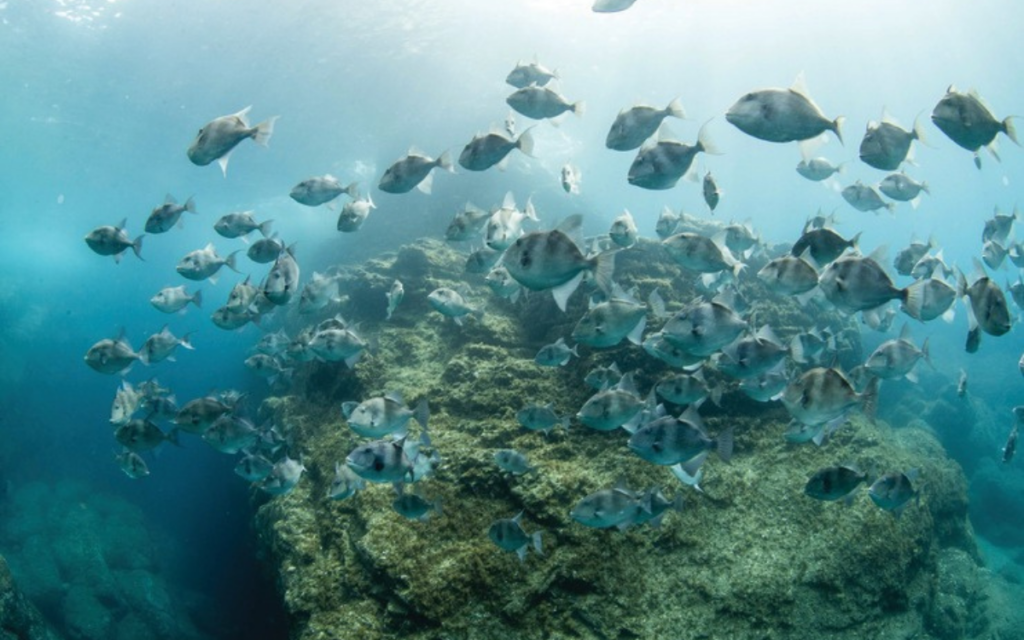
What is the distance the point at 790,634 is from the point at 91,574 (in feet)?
63.7

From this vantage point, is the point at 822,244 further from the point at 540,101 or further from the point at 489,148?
the point at 489,148

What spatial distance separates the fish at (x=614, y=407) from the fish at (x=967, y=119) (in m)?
3.45

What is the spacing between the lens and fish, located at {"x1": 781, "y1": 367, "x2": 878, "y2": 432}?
4.06 m

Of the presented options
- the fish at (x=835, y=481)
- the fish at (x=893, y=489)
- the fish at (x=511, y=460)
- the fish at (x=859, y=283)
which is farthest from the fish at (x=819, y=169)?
the fish at (x=511, y=460)

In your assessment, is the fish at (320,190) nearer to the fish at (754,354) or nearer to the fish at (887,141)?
the fish at (754,354)

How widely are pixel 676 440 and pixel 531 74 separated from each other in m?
5.29

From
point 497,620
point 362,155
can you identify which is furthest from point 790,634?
point 362,155

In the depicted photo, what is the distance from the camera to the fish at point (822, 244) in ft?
16.1

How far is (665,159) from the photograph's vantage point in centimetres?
478

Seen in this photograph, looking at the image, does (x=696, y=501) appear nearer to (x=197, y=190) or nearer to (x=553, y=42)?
(x=553, y=42)

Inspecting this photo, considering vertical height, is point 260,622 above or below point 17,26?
below

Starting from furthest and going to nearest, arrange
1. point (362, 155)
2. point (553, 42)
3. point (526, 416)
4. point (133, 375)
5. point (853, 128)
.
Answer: point (133, 375), point (853, 128), point (362, 155), point (553, 42), point (526, 416)

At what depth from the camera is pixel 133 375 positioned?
190ft

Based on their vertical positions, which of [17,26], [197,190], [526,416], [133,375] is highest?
[526,416]
